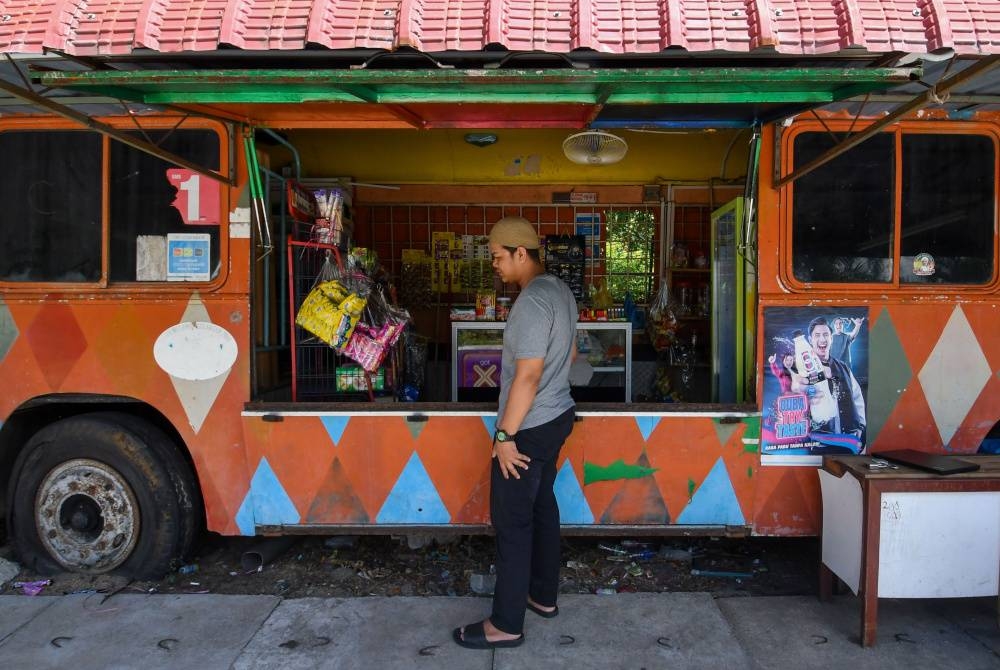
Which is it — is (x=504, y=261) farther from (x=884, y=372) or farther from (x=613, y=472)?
(x=884, y=372)

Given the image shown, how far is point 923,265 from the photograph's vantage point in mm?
3674

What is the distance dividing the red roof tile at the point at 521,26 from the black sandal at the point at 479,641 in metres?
2.64

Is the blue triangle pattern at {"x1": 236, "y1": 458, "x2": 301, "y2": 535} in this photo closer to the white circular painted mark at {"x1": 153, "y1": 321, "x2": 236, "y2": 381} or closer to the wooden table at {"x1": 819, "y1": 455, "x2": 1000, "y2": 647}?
the white circular painted mark at {"x1": 153, "y1": 321, "x2": 236, "y2": 381}

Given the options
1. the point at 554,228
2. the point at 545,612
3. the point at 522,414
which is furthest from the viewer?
the point at 554,228

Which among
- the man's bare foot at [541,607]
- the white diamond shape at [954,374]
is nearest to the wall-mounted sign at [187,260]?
the man's bare foot at [541,607]

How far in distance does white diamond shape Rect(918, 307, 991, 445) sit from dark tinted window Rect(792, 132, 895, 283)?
0.47 metres

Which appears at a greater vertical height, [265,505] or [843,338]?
[843,338]

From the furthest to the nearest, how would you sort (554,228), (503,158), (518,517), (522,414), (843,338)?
(554,228), (503,158), (843,338), (518,517), (522,414)

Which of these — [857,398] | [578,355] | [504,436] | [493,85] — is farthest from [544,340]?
[578,355]

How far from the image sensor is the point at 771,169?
3684 millimetres

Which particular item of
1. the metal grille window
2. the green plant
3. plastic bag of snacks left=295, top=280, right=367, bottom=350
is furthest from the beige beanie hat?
the green plant

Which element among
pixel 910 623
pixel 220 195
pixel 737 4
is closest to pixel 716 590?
pixel 910 623

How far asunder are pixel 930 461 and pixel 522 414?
2.07m

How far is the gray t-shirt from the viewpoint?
302 centimetres
